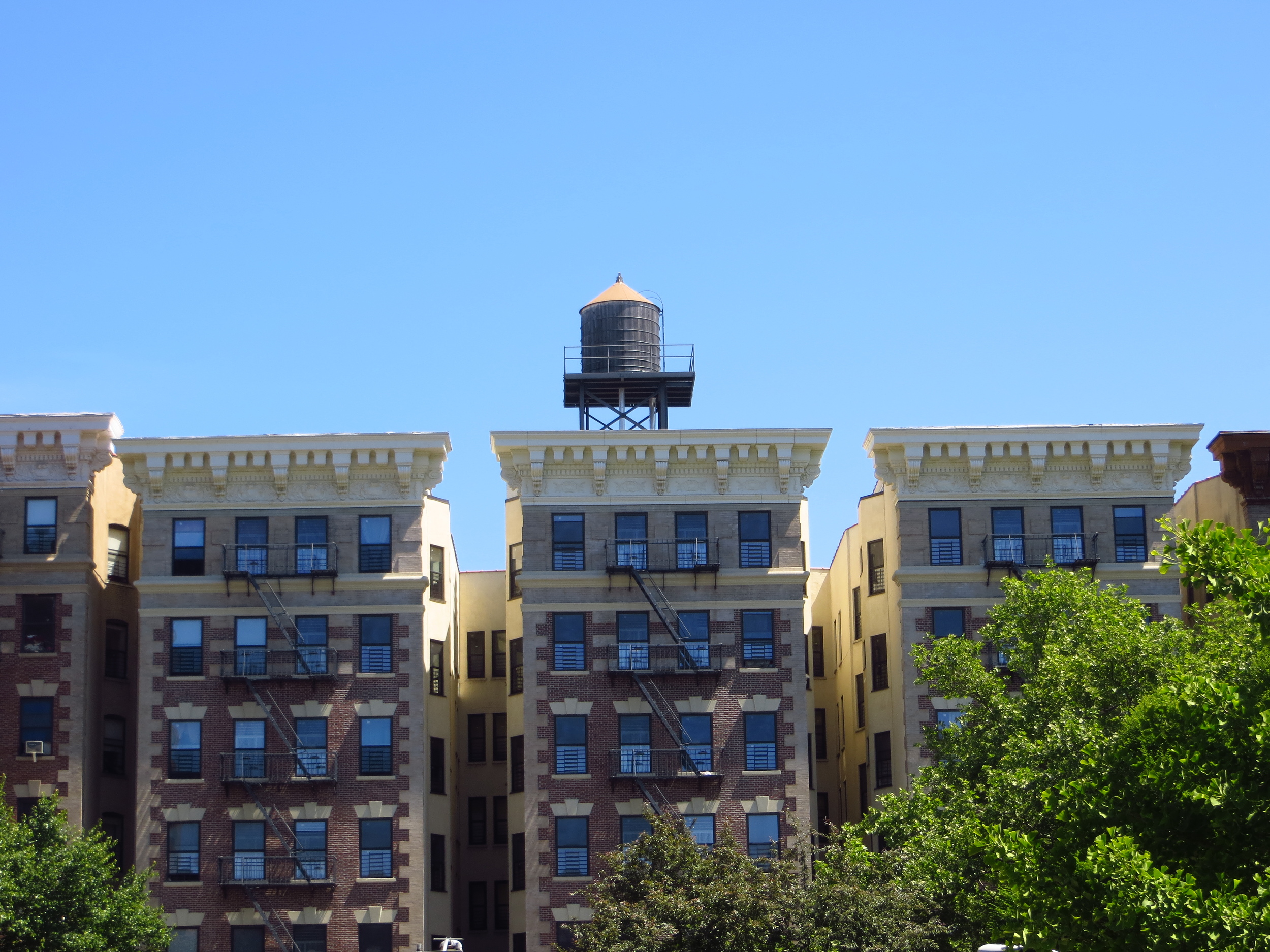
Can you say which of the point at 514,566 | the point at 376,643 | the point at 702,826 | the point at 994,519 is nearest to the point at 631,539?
the point at 514,566

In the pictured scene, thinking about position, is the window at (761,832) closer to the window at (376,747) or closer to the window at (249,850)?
the window at (376,747)

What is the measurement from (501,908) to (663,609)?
13.9 metres

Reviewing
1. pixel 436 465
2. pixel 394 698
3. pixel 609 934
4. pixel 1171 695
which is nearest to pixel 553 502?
pixel 436 465

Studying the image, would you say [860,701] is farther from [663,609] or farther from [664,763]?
[663,609]

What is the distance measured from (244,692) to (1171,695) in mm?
36585

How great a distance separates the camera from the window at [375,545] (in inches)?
2479

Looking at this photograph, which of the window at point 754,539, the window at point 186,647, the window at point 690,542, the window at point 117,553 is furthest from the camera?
the window at point 117,553

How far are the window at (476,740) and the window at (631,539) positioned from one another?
10.6 meters

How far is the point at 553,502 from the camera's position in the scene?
63.7 meters

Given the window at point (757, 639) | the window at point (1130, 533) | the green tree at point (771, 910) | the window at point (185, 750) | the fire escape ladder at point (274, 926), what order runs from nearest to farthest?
the green tree at point (771, 910) → the fire escape ladder at point (274, 926) → the window at point (185, 750) → the window at point (757, 639) → the window at point (1130, 533)

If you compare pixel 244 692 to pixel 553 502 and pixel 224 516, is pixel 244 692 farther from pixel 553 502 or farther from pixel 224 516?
pixel 553 502

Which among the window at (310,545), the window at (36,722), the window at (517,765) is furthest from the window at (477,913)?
the window at (36,722)

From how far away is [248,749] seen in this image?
6128 centimetres

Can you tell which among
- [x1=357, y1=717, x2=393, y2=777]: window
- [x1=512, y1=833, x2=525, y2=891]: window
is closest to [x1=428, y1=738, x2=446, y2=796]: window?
[x1=357, y1=717, x2=393, y2=777]: window
